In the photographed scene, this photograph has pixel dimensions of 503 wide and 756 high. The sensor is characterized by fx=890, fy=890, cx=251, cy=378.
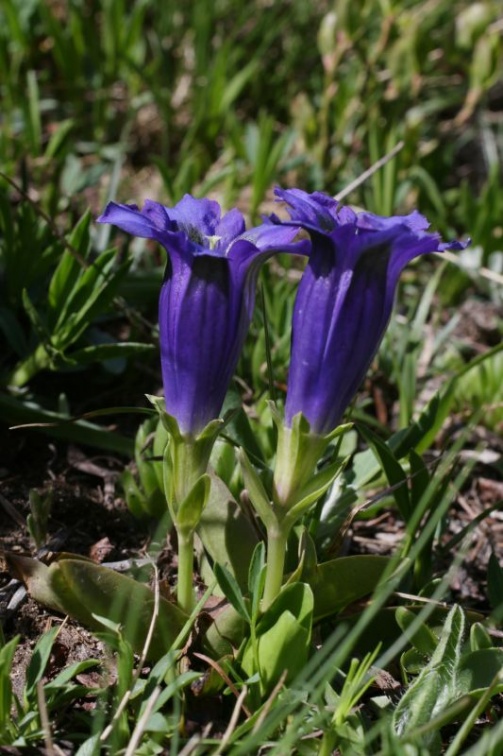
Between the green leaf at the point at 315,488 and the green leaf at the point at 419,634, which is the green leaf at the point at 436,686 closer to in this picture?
the green leaf at the point at 419,634

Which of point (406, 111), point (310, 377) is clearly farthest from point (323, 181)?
point (310, 377)

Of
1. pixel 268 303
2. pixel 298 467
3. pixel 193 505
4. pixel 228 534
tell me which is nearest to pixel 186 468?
pixel 193 505

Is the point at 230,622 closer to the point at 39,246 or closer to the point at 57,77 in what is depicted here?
the point at 39,246

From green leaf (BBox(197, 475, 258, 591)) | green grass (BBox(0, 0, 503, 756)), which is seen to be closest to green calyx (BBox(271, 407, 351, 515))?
green grass (BBox(0, 0, 503, 756))

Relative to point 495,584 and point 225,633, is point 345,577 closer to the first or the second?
point 225,633

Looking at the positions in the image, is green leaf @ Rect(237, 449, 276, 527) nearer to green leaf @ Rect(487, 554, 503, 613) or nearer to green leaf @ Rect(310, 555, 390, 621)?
green leaf @ Rect(310, 555, 390, 621)

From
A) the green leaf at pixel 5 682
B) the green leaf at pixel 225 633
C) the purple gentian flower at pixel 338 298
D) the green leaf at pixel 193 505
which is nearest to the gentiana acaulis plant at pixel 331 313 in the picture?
the purple gentian flower at pixel 338 298
